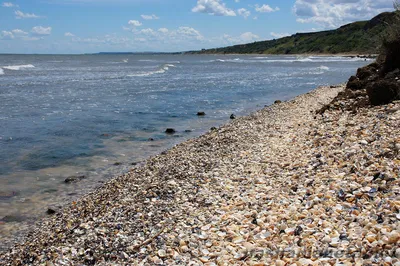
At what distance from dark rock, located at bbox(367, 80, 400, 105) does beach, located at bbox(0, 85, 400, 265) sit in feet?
7.03

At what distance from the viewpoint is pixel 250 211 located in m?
7.60

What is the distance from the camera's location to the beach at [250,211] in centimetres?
585

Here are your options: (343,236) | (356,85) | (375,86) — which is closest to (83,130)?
(356,85)

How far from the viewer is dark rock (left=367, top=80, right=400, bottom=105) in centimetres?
1488

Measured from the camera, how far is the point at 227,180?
9.88m

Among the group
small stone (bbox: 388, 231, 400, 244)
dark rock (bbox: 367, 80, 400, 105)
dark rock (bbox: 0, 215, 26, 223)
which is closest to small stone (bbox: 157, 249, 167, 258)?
small stone (bbox: 388, 231, 400, 244)

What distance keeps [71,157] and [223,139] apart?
253 inches

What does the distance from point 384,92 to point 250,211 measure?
1009 cm

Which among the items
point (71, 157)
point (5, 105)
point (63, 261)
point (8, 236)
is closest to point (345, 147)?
point (63, 261)

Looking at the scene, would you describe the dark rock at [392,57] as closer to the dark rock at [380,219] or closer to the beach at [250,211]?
the beach at [250,211]

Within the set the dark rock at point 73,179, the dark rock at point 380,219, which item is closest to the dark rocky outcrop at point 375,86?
the dark rock at point 380,219

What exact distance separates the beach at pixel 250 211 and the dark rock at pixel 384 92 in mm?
2142

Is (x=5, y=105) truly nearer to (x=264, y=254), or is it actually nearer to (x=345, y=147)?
(x=345, y=147)

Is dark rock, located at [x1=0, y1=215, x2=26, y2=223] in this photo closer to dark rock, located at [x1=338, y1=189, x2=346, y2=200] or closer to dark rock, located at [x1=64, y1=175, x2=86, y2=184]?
dark rock, located at [x1=64, y1=175, x2=86, y2=184]
